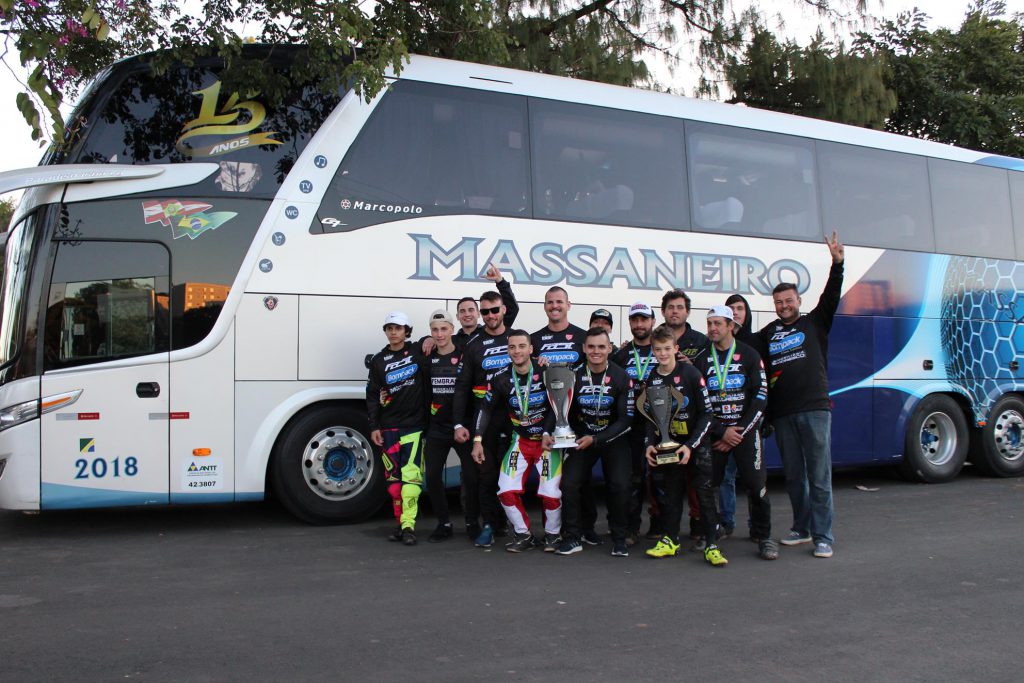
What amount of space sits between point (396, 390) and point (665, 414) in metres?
2.17

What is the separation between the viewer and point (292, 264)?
25.0ft

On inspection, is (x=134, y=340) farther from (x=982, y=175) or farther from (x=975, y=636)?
(x=982, y=175)

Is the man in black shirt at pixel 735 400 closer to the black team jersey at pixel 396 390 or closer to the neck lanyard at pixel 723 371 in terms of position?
the neck lanyard at pixel 723 371

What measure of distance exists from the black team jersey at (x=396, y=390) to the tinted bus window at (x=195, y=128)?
5.61 ft

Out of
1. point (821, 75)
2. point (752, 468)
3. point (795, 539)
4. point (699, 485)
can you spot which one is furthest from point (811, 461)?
point (821, 75)

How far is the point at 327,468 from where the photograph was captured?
25.6 ft

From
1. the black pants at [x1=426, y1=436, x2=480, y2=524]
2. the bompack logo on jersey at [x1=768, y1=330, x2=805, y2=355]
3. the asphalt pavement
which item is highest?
the bompack logo on jersey at [x1=768, y1=330, x2=805, y2=355]

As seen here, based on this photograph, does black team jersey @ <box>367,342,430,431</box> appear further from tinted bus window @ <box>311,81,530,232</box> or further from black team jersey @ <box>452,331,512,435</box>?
tinted bus window @ <box>311,81,530,232</box>

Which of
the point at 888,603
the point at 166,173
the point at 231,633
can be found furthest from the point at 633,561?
the point at 166,173

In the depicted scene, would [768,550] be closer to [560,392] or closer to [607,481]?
[607,481]

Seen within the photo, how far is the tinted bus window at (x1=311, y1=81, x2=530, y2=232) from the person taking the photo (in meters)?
7.84

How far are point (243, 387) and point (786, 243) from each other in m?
5.81

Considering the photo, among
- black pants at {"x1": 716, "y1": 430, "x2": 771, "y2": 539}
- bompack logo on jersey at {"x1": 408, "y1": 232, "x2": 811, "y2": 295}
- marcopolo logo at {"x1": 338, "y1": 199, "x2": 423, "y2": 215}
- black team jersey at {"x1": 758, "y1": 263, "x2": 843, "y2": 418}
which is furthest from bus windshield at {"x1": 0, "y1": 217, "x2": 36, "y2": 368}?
black team jersey at {"x1": 758, "y1": 263, "x2": 843, "y2": 418}

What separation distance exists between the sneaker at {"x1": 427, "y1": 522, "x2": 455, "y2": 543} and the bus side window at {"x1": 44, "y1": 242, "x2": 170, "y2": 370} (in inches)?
102
